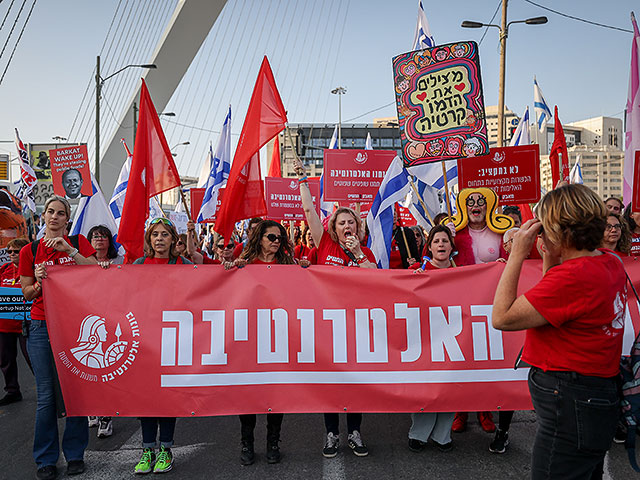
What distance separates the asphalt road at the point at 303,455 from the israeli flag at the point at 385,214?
171 cm

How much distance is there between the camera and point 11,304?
5.70m

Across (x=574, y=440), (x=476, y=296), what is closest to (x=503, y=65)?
(x=476, y=296)

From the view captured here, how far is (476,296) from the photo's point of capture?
160 inches

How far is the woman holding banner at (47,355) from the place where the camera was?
3732 mm

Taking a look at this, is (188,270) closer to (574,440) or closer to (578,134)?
(574,440)

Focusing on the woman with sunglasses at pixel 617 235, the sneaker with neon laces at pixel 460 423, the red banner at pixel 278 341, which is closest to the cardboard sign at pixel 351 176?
the woman with sunglasses at pixel 617 235

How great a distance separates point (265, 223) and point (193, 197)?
7486 millimetres

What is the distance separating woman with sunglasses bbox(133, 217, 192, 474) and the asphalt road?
116 mm

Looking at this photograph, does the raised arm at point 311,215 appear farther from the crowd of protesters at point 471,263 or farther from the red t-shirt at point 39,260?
the red t-shirt at point 39,260

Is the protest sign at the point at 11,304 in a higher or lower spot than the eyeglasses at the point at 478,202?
lower

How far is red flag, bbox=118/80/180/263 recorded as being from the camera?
4824mm

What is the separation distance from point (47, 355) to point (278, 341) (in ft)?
5.41

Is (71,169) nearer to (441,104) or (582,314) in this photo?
(441,104)

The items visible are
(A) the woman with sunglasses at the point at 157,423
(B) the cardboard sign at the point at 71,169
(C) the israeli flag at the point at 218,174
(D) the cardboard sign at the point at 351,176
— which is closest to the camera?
(A) the woman with sunglasses at the point at 157,423
